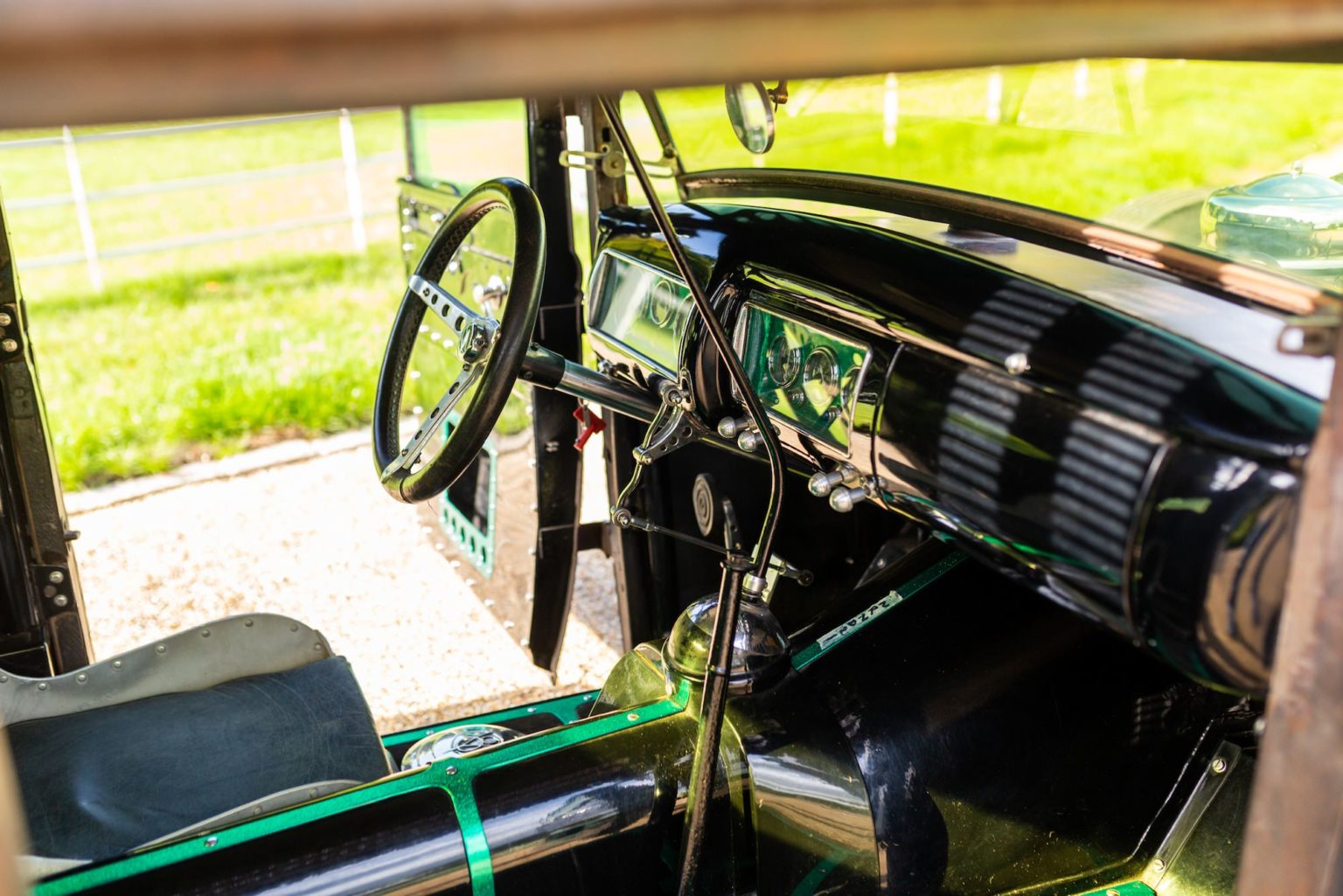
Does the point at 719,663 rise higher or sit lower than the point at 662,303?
lower

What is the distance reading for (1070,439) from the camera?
1112 millimetres

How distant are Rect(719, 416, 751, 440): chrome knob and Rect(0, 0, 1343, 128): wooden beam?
3.29 ft

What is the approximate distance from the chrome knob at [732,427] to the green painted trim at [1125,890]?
2.30ft

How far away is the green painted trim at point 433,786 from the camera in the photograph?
124 cm

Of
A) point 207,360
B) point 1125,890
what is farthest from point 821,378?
point 207,360

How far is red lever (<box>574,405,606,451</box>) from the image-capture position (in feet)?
7.47

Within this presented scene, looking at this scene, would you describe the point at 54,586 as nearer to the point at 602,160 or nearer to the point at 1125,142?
the point at 602,160

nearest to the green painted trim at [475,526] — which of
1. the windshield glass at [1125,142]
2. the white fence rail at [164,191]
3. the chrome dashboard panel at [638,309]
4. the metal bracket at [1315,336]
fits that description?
the chrome dashboard panel at [638,309]

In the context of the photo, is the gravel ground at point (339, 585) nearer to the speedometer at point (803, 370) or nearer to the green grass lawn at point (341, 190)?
the green grass lawn at point (341, 190)

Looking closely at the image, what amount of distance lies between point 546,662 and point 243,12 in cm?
228

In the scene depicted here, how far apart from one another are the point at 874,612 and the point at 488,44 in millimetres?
1144

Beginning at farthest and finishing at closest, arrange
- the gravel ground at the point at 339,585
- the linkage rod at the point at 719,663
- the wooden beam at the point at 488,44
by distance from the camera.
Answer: the gravel ground at the point at 339,585 < the linkage rod at the point at 719,663 < the wooden beam at the point at 488,44

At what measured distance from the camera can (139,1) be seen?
0.43 m

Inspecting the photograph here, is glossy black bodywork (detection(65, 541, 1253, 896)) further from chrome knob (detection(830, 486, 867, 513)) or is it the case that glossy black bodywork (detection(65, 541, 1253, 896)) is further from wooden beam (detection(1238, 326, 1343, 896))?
wooden beam (detection(1238, 326, 1343, 896))
